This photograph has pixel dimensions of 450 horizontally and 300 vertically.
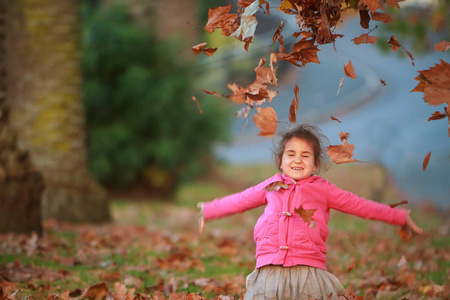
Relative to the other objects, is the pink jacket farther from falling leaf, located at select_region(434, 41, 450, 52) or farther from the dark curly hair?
falling leaf, located at select_region(434, 41, 450, 52)

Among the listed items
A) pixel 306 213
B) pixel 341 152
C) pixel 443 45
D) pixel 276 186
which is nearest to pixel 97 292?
pixel 276 186

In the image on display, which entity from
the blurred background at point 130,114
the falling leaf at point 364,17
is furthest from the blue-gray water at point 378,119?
the falling leaf at point 364,17

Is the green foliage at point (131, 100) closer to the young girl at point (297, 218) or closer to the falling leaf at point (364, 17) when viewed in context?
the young girl at point (297, 218)

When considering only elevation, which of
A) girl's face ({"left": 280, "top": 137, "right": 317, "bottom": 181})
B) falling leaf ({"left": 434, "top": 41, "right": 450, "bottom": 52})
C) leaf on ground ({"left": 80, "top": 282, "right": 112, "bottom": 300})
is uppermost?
falling leaf ({"left": 434, "top": 41, "right": 450, "bottom": 52})

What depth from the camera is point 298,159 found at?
346 cm

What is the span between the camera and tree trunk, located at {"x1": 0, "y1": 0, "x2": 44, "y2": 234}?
6.02 metres

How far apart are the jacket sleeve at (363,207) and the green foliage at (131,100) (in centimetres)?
926

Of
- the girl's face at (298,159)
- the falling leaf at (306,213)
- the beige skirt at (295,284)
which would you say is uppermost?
the girl's face at (298,159)

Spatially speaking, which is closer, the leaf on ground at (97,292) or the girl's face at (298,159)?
the girl's face at (298,159)

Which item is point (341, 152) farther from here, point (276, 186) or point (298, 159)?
point (276, 186)

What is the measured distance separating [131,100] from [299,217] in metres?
9.60

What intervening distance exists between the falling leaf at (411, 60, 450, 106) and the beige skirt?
1.15 m

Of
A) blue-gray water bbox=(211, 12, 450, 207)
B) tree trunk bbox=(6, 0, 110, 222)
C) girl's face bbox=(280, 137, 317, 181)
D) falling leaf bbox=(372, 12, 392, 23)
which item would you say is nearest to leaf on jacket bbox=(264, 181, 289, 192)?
girl's face bbox=(280, 137, 317, 181)

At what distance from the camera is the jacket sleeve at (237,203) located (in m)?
3.51
